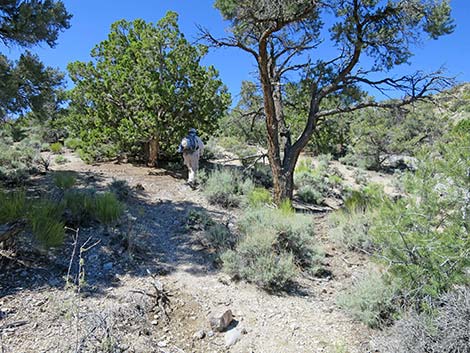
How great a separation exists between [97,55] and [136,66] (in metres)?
1.96

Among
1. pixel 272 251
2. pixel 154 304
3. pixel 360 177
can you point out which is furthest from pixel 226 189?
pixel 360 177

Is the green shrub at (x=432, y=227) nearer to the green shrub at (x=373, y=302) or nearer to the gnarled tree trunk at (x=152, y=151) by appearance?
the green shrub at (x=373, y=302)

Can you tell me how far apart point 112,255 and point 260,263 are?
2167mm

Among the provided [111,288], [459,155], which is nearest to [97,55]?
[111,288]

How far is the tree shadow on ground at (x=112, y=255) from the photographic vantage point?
3777 millimetres

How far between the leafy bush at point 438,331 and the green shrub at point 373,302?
1.29 feet

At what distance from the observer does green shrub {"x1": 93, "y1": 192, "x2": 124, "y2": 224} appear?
554 centimetres

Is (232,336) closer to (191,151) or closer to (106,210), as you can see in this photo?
(106,210)

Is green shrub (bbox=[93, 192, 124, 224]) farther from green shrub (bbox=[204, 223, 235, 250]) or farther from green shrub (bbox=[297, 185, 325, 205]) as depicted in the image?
green shrub (bbox=[297, 185, 325, 205])

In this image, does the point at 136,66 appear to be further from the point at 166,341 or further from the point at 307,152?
the point at 307,152

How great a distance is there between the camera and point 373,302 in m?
3.49

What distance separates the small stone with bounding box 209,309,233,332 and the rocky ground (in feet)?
0.18

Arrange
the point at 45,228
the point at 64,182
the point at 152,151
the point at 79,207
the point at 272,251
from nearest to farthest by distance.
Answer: the point at 45,228 < the point at 272,251 < the point at 79,207 < the point at 64,182 < the point at 152,151

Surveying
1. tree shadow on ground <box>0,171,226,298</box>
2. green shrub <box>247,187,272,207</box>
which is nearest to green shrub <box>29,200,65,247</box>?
tree shadow on ground <box>0,171,226,298</box>
